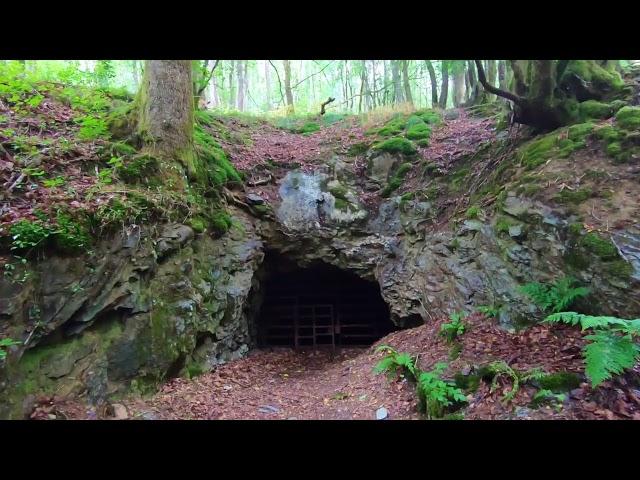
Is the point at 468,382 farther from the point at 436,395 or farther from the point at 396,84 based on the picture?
the point at 396,84

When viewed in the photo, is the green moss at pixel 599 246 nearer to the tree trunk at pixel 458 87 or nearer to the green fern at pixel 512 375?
the green fern at pixel 512 375

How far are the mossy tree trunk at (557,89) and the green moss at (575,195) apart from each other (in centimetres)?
186

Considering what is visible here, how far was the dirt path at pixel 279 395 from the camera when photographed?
478cm

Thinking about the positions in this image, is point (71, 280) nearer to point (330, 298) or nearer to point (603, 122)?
point (330, 298)

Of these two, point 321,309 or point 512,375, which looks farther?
point 321,309

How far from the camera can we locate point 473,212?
695 cm

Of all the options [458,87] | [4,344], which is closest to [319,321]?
[4,344]

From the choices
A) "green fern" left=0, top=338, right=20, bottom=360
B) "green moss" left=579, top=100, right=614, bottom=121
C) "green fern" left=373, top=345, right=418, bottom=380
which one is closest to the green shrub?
"green fern" left=0, top=338, right=20, bottom=360

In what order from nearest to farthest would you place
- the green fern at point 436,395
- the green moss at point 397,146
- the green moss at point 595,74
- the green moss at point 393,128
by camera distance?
the green fern at point 436,395 → the green moss at point 595,74 → the green moss at point 397,146 → the green moss at point 393,128

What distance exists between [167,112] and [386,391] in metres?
5.85

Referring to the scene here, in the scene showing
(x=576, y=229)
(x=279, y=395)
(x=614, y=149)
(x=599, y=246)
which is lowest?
(x=279, y=395)

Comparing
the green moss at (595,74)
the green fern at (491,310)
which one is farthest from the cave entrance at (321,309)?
the green moss at (595,74)

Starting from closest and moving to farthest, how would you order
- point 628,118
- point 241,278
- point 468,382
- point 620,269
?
point 468,382
point 620,269
point 628,118
point 241,278

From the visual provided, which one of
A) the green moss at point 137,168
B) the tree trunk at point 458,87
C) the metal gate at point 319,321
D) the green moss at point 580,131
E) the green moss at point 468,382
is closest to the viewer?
the green moss at point 468,382
